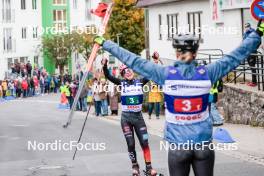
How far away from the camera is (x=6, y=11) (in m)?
63.6

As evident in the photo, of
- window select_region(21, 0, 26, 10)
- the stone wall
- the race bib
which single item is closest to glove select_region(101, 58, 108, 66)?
the race bib

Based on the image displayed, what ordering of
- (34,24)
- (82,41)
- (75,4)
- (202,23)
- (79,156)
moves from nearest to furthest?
(79,156), (202,23), (82,41), (34,24), (75,4)

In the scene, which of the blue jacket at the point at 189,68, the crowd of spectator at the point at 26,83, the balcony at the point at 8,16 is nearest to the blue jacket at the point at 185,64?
the blue jacket at the point at 189,68

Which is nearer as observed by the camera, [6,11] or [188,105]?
[188,105]

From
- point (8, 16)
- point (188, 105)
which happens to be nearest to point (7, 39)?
point (8, 16)

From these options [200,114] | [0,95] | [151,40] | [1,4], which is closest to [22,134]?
[200,114]

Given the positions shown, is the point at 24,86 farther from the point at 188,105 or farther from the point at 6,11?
the point at 188,105

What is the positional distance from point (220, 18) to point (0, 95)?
82.0ft

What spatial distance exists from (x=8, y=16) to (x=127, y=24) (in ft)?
37.4

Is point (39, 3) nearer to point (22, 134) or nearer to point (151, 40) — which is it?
point (151, 40)

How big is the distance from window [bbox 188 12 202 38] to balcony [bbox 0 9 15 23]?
31.7 metres

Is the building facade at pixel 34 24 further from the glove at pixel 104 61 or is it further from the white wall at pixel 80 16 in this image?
the glove at pixel 104 61

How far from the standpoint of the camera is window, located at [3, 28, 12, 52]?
62866 mm

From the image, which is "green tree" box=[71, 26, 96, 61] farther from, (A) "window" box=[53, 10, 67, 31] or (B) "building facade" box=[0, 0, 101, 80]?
(A) "window" box=[53, 10, 67, 31]
